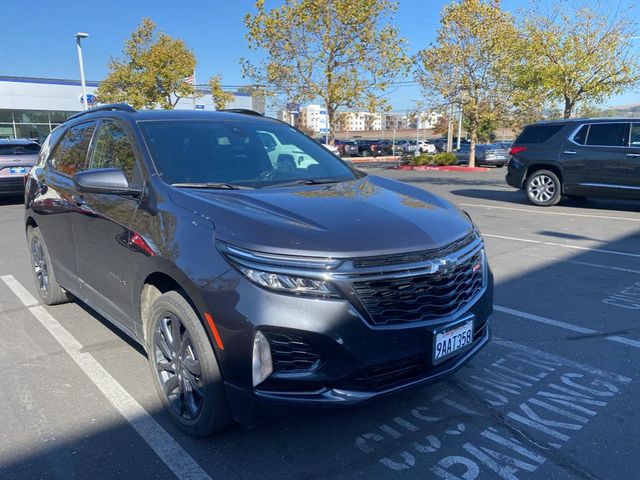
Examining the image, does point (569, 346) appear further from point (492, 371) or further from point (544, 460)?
point (544, 460)

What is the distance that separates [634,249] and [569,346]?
4.33 meters

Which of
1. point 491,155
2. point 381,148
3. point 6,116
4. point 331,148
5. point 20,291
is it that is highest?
point 6,116

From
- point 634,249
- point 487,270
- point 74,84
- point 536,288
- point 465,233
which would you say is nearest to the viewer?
point 465,233

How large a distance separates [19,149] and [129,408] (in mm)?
12251

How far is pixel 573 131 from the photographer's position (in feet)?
37.7

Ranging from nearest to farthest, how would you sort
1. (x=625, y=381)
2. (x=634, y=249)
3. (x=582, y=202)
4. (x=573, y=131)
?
(x=625, y=381)
(x=634, y=249)
(x=573, y=131)
(x=582, y=202)

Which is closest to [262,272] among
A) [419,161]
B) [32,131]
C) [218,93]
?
[419,161]

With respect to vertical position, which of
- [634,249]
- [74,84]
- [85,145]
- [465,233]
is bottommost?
[634,249]

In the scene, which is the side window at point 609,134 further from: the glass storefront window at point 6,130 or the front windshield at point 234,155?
the glass storefront window at point 6,130

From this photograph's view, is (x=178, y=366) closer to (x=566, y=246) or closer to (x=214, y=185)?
(x=214, y=185)

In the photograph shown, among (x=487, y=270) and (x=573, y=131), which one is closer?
(x=487, y=270)

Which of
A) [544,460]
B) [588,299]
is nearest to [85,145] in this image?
[544,460]

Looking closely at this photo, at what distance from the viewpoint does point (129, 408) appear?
131 inches

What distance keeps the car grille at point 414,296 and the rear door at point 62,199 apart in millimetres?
2704
